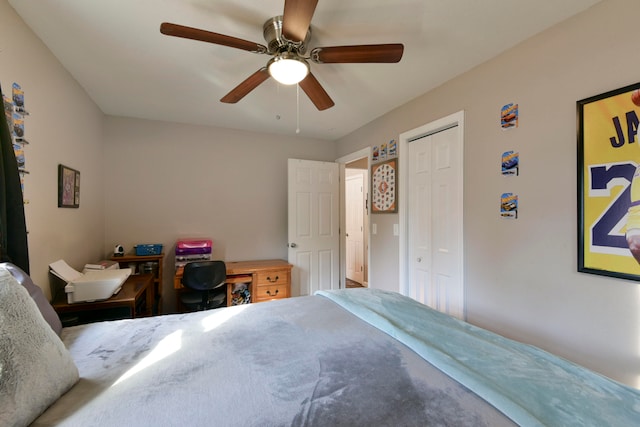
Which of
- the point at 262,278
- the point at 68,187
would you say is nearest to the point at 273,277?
the point at 262,278

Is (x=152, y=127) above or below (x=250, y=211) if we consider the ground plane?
above

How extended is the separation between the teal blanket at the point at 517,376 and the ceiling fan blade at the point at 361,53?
1.35 m

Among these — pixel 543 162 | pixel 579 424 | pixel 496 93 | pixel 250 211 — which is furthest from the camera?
pixel 250 211

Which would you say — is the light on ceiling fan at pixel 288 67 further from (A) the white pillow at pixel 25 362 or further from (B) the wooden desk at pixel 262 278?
(B) the wooden desk at pixel 262 278

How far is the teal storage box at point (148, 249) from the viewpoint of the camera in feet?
9.68

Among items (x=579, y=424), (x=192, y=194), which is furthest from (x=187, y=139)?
(x=579, y=424)

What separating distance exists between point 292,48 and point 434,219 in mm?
1817

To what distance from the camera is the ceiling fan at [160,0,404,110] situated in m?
1.29

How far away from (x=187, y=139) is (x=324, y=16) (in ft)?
8.00

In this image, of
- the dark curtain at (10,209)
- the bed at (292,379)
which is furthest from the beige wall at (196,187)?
the bed at (292,379)

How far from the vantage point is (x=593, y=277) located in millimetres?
1456

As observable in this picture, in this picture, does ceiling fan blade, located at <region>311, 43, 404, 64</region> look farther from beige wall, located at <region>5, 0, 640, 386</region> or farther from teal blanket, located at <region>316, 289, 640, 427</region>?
teal blanket, located at <region>316, 289, 640, 427</region>

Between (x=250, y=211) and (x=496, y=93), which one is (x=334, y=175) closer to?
(x=250, y=211)

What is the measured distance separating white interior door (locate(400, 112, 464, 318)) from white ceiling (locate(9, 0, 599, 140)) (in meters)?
0.50
